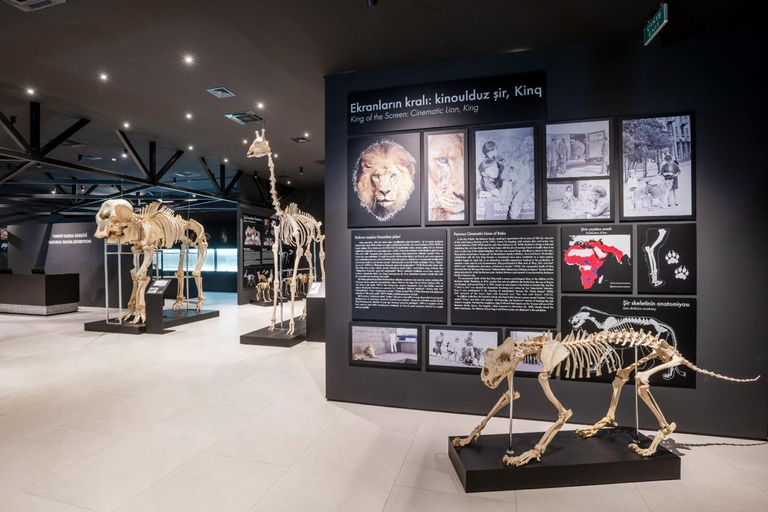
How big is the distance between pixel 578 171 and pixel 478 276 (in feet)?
4.32

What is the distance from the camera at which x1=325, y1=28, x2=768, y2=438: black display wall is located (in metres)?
3.35

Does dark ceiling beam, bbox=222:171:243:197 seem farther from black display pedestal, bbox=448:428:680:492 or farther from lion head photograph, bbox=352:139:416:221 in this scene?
black display pedestal, bbox=448:428:680:492

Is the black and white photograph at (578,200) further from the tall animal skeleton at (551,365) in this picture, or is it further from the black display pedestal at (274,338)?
the black display pedestal at (274,338)

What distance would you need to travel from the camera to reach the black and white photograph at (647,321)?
11.2ft

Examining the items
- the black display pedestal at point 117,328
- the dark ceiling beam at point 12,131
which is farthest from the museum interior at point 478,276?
the black display pedestal at point 117,328

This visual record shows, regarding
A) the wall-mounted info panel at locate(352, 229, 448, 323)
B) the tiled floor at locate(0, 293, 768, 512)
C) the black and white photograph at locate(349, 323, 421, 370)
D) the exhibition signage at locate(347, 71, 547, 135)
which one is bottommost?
the tiled floor at locate(0, 293, 768, 512)

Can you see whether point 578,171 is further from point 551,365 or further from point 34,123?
point 34,123

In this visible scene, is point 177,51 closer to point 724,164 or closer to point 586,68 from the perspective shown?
point 586,68

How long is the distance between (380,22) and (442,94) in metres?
0.89

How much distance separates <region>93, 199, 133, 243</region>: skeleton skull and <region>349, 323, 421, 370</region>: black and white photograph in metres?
6.21

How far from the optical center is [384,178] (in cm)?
402

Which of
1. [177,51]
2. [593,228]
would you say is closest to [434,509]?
[593,228]

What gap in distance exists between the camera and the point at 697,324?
11.3 feet

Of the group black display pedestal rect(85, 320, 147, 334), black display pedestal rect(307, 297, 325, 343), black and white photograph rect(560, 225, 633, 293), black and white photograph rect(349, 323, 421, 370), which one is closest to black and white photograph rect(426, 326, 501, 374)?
black and white photograph rect(349, 323, 421, 370)
